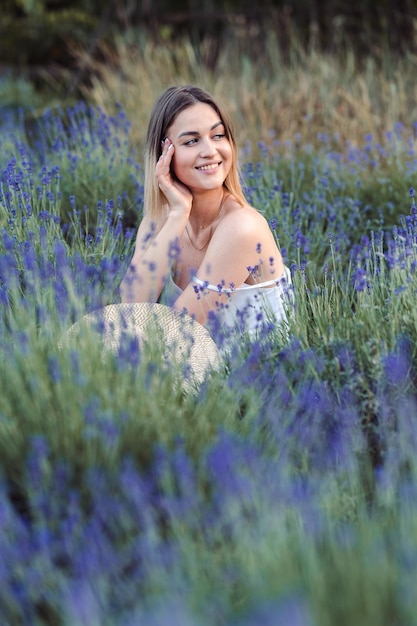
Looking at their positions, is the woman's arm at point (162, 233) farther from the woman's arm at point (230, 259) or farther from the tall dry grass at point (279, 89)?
the tall dry grass at point (279, 89)

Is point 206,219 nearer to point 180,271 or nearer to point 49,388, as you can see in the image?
point 180,271

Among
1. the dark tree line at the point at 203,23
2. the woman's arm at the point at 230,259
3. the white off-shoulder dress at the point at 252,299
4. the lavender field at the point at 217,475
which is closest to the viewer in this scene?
the lavender field at the point at 217,475

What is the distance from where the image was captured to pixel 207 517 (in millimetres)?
1879

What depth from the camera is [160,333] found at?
252cm

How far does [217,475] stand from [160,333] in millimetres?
750

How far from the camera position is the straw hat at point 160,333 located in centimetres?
237

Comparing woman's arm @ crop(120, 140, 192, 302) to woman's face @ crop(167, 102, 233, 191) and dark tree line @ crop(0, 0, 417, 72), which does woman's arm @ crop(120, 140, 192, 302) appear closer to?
woman's face @ crop(167, 102, 233, 191)

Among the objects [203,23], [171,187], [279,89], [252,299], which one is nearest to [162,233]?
[171,187]

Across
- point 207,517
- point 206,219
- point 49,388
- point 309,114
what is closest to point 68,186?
point 206,219

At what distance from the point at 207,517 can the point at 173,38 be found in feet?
27.3

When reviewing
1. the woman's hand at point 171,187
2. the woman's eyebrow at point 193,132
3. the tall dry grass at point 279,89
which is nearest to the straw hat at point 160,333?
the woman's hand at point 171,187

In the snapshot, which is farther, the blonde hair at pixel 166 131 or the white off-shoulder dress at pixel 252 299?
the blonde hair at pixel 166 131

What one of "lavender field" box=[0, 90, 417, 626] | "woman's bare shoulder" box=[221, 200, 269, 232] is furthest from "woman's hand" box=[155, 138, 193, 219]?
"lavender field" box=[0, 90, 417, 626]

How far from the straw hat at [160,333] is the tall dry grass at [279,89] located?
2782mm
